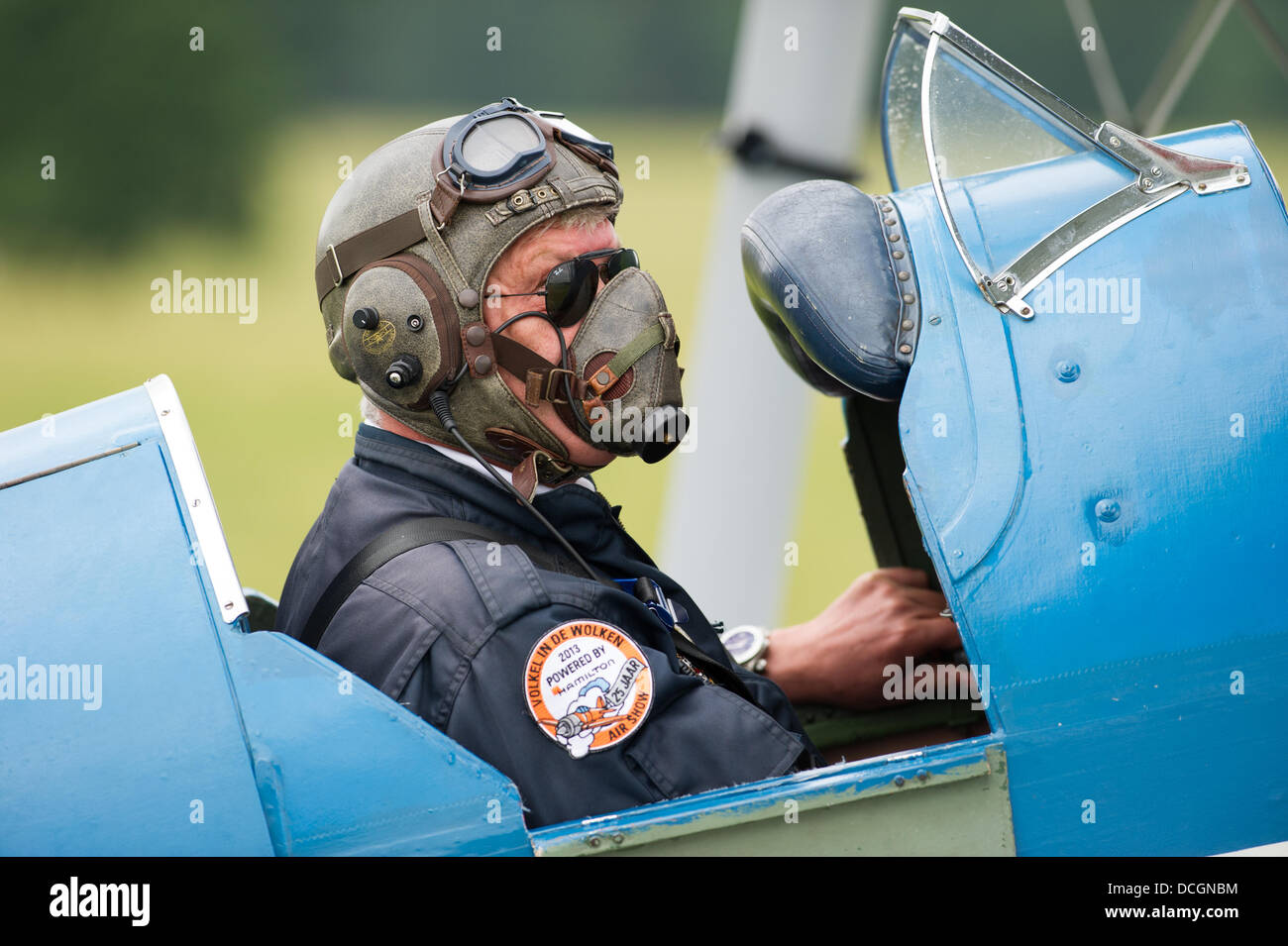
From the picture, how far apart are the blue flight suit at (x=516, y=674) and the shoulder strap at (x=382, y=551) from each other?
0.02 meters

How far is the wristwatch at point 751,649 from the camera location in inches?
107

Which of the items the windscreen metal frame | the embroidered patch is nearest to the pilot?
the embroidered patch

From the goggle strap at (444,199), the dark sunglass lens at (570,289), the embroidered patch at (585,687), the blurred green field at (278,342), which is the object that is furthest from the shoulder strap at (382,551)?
the blurred green field at (278,342)

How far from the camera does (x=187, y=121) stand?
22922 millimetres

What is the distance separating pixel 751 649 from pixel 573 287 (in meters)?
1.00

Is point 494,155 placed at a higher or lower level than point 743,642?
higher

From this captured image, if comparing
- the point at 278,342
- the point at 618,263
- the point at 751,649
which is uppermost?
the point at 278,342

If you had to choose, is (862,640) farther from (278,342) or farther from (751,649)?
(278,342)

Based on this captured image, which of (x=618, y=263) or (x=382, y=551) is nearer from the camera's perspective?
(x=382, y=551)

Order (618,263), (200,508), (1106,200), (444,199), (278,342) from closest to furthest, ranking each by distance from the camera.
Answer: (200,508), (1106,200), (444,199), (618,263), (278,342)

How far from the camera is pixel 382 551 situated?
202cm

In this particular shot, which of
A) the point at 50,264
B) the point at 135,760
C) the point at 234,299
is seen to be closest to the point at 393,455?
the point at 135,760

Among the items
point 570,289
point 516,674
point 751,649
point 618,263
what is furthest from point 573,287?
point 751,649

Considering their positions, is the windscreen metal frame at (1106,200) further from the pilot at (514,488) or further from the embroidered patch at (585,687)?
the embroidered patch at (585,687)
